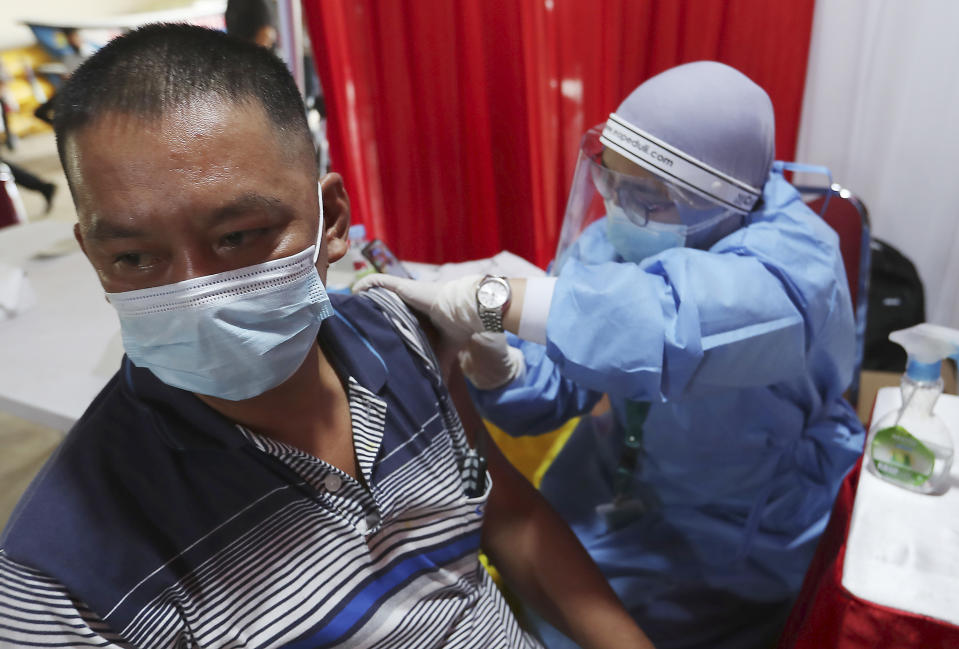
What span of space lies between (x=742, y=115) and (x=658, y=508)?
77 cm

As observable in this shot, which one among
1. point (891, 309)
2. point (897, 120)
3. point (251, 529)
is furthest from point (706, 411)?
point (897, 120)

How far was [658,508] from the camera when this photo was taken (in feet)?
4.30

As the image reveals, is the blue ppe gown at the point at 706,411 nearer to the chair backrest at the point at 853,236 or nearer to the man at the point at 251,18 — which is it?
the chair backrest at the point at 853,236

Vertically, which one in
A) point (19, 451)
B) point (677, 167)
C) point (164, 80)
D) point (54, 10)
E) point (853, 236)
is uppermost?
point (54, 10)

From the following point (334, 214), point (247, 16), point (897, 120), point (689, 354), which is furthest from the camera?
point (897, 120)

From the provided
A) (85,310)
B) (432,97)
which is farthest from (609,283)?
(85,310)

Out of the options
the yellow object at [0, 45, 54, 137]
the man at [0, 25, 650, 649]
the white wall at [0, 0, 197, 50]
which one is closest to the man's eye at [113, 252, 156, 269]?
the man at [0, 25, 650, 649]

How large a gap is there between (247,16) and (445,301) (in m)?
1.27

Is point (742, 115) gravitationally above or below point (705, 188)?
above

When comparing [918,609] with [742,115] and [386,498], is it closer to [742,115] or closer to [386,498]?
[386,498]

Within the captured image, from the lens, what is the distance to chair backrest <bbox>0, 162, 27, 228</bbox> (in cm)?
322

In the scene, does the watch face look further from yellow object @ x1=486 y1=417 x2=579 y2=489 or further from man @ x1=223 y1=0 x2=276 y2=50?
man @ x1=223 y1=0 x2=276 y2=50

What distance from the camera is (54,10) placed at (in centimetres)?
261

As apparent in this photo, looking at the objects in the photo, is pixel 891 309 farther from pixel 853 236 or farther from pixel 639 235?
pixel 639 235
